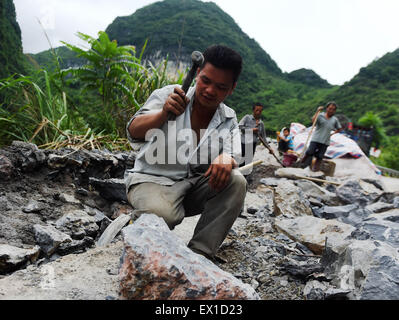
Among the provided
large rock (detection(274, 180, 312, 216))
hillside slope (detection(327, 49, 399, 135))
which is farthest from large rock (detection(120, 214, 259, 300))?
hillside slope (detection(327, 49, 399, 135))

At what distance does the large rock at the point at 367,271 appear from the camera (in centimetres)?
121

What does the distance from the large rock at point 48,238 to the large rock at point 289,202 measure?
218 centimetres

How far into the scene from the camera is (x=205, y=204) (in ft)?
5.67

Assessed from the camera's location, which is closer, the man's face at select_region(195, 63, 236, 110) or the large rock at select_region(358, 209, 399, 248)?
the man's face at select_region(195, 63, 236, 110)

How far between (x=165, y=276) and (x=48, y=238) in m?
0.95

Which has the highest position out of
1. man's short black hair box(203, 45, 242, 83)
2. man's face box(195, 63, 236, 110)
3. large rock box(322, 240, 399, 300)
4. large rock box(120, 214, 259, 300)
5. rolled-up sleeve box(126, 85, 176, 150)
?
man's short black hair box(203, 45, 242, 83)

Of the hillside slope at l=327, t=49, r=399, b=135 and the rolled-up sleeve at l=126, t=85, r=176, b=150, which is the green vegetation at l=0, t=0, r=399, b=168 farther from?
the rolled-up sleeve at l=126, t=85, r=176, b=150

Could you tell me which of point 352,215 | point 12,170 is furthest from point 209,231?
point 352,215

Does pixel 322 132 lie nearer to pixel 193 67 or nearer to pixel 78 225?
pixel 193 67

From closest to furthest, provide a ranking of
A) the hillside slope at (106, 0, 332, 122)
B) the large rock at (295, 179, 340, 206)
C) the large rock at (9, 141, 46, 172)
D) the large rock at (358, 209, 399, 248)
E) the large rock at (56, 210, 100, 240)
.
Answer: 1. the large rock at (56, 210, 100, 240)
2. the large rock at (358, 209, 399, 248)
3. the large rock at (9, 141, 46, 172)
4. the large rock at (295, 179, 340, 206)
5. the hillside slope at (106, 0, 332, 122)

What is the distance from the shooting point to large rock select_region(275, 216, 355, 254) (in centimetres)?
209

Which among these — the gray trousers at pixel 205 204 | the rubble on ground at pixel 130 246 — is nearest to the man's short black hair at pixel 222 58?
the gray trousers at pixel 205 204

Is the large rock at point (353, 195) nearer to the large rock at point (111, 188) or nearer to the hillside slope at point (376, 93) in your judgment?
the large rock at point (111, 188)
